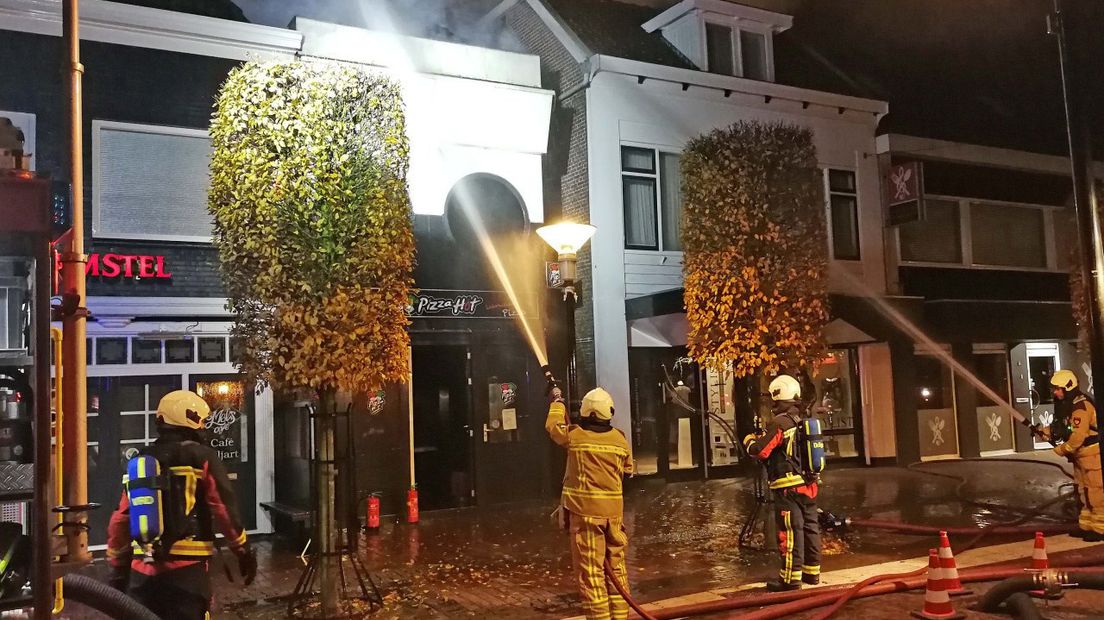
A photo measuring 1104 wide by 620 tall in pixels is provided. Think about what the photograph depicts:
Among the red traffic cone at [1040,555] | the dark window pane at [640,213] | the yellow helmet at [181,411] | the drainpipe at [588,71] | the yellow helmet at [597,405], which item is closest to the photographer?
the yellow helmet at [181,411]

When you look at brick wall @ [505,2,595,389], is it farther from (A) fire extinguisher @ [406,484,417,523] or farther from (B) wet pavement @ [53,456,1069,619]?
(A) fire extinguisher @ [406,484,417,523]

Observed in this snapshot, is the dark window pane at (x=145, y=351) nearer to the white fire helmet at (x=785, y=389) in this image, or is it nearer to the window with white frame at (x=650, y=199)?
the white fire helmet at (x=785, y=389)

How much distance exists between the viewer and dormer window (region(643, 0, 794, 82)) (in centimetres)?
1688

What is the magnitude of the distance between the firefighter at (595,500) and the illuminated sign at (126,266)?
706cm

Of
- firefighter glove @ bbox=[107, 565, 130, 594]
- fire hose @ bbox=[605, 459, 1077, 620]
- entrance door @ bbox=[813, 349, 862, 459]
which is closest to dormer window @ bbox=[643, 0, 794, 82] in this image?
entrance door @ bbox=[813, 349, 862, 459]

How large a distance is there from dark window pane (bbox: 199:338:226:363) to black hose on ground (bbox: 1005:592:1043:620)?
30.9 feet

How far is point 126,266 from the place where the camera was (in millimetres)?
11000

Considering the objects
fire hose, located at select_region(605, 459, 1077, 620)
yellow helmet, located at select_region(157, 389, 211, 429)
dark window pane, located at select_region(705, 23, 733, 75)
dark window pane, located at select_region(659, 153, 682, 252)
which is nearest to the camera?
yellow helmet, located at select_region(157, 389, 211, 429)

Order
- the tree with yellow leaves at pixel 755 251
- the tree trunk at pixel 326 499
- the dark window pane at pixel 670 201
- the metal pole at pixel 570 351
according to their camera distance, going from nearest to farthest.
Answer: the tree trunk at pixel 326 499, the metal pole at pixel 570 351, the tree with yellow leaves at pixel 755 251, the dark window pane at pixel 670 201

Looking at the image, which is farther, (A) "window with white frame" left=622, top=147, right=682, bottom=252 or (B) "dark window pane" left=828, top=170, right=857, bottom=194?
(B) "dark window pane" left=828, top=170, right=857, bottom=194

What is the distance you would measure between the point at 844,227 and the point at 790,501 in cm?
1110

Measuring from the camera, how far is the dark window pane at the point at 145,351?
1102 cm

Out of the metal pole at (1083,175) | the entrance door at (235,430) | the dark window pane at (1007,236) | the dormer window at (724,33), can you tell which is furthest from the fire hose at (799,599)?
the dark window pane at (1007,236)

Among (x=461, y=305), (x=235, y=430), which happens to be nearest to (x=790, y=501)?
(x=461, y=305)
